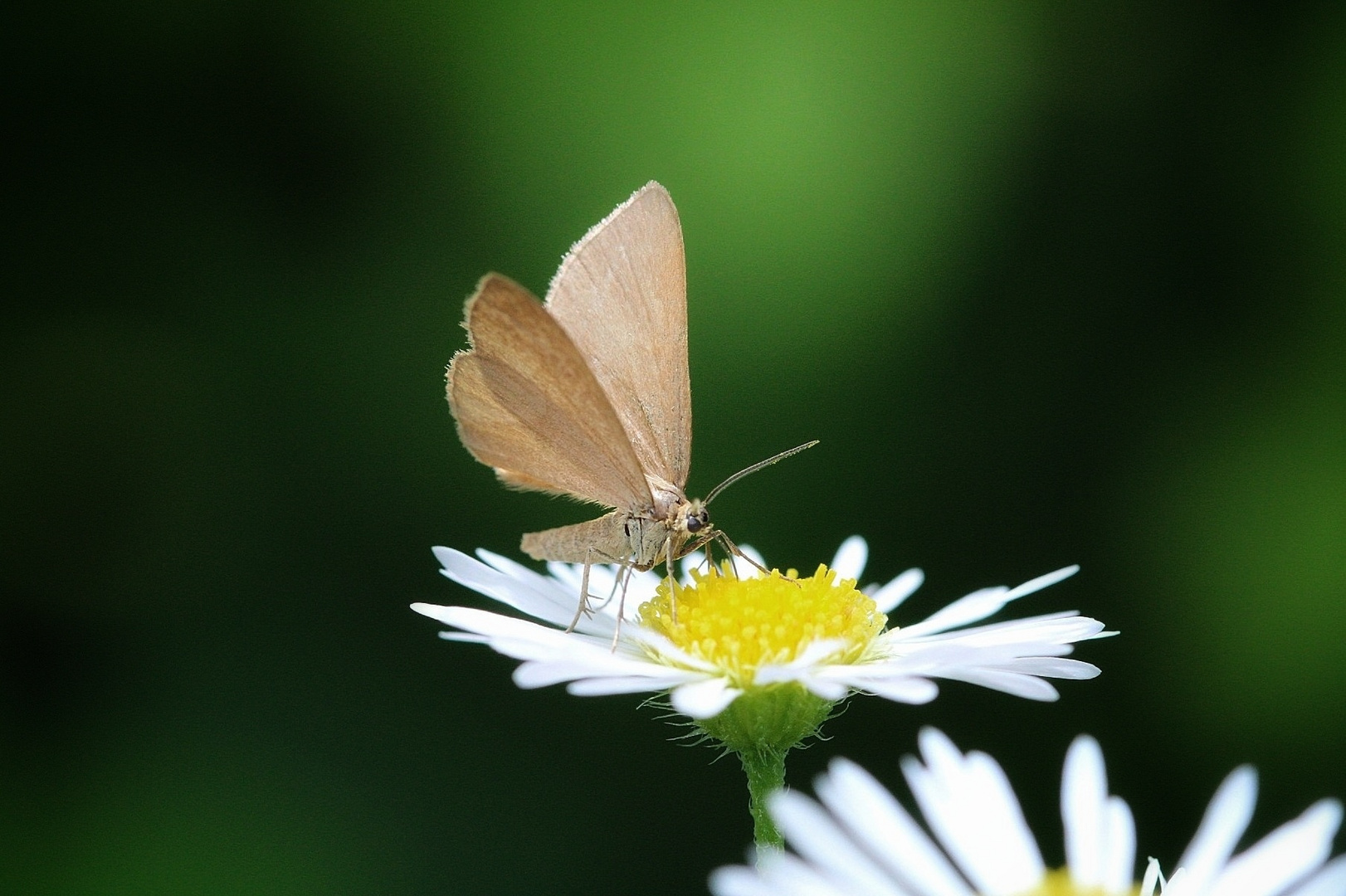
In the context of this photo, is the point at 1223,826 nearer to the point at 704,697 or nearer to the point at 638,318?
the point at 704,697

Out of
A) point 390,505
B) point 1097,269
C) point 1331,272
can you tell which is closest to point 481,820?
point 390,505

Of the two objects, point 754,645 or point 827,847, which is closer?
point 827,847

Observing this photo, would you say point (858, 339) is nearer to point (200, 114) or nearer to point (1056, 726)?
point (1056, 726)

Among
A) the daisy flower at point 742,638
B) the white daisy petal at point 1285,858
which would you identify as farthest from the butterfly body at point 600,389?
the white daisy petal at point 1285,858

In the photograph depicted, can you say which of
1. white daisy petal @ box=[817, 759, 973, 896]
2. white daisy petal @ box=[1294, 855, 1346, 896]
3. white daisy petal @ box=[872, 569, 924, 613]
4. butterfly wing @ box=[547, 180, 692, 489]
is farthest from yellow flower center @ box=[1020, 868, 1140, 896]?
butterfly wing @ box=[547, 180, 692, 489]

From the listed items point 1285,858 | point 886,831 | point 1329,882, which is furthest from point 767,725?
point 1329,882

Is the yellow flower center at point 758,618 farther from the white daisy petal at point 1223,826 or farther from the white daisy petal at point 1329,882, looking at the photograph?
the white daisy petal at point 1329,882
